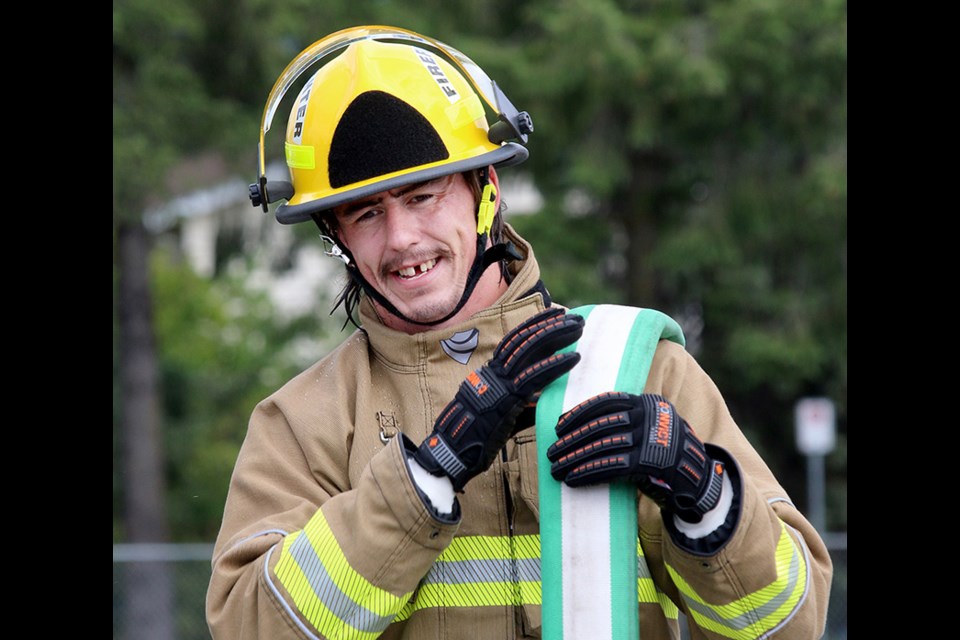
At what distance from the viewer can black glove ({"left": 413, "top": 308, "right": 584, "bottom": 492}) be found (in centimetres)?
236

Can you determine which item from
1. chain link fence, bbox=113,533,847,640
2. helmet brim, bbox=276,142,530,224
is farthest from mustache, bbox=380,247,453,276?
chain link fence, bbox=113,533,847,640

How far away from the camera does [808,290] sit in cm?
1151

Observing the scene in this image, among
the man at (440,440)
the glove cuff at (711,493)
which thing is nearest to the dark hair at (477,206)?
the man at (440,440)

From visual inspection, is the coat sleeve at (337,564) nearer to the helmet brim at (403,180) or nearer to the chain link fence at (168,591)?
the helmet brim at (403,180)

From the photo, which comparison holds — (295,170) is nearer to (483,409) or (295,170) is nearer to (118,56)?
(483,409)

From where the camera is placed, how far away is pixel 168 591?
9.09 metres

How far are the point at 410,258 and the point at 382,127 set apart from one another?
305mm

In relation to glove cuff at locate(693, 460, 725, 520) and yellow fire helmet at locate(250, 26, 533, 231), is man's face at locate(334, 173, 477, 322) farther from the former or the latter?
glove cuff at locate(693, 460, 725, 520)

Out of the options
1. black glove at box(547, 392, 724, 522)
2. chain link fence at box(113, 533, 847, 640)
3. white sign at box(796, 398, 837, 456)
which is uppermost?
black glove at box(547, 392, 724, 522)

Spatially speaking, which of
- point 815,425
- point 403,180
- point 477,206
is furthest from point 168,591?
point 403,180

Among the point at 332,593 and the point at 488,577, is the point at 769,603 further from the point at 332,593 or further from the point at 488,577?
the point at 332,593

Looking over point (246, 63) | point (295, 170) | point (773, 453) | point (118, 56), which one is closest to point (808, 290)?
point (773, 453)

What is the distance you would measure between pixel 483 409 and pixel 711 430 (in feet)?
1.82

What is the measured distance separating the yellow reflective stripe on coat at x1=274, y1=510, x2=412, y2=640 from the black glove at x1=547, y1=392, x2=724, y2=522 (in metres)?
0.43
